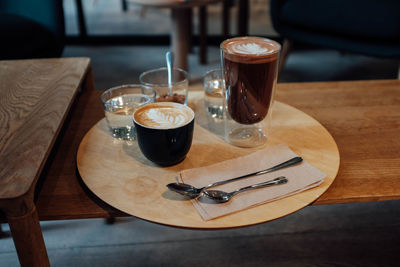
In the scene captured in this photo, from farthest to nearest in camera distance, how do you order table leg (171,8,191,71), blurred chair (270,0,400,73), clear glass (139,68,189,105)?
table leg (171,8,191,71), blurred chair (270,0,400,73), clear glass (139,68,189,105)

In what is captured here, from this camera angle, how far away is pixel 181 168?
0.60 m

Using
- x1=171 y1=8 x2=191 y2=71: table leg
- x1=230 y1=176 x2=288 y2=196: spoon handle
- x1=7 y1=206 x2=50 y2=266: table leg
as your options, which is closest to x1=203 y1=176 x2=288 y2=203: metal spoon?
x1=230 y1=176 x2=288 y2=196: spoon handle

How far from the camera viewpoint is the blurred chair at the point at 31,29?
1350 mm

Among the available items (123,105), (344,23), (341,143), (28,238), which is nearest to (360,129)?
(341,143)

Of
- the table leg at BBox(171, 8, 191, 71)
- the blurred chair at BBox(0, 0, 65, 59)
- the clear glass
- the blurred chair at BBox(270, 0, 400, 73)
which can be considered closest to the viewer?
the clear glass

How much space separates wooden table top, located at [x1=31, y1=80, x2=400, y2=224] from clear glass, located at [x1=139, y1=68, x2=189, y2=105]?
0.13 metres

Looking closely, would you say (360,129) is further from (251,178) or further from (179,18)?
(179,18)

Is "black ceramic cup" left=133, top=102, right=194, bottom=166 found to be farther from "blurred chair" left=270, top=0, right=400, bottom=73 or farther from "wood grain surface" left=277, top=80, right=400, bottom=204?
"blurred chair" left=270, top=0, right=400, bottom=73

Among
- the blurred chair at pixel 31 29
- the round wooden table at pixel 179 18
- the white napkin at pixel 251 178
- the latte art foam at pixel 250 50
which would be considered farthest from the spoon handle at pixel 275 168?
the blurred chair at pixel 31 29

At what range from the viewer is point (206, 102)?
A: 2.61 ft

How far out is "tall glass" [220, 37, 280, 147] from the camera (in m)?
0.62

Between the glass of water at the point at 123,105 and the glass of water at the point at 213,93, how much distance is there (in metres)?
0.12

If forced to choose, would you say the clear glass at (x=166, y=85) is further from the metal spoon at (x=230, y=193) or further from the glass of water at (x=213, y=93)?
the metal spoon at (x=230, y=193)

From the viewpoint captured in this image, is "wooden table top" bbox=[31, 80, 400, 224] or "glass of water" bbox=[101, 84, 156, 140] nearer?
"wooden table top" bbox=[31, 80, 400, 224]
